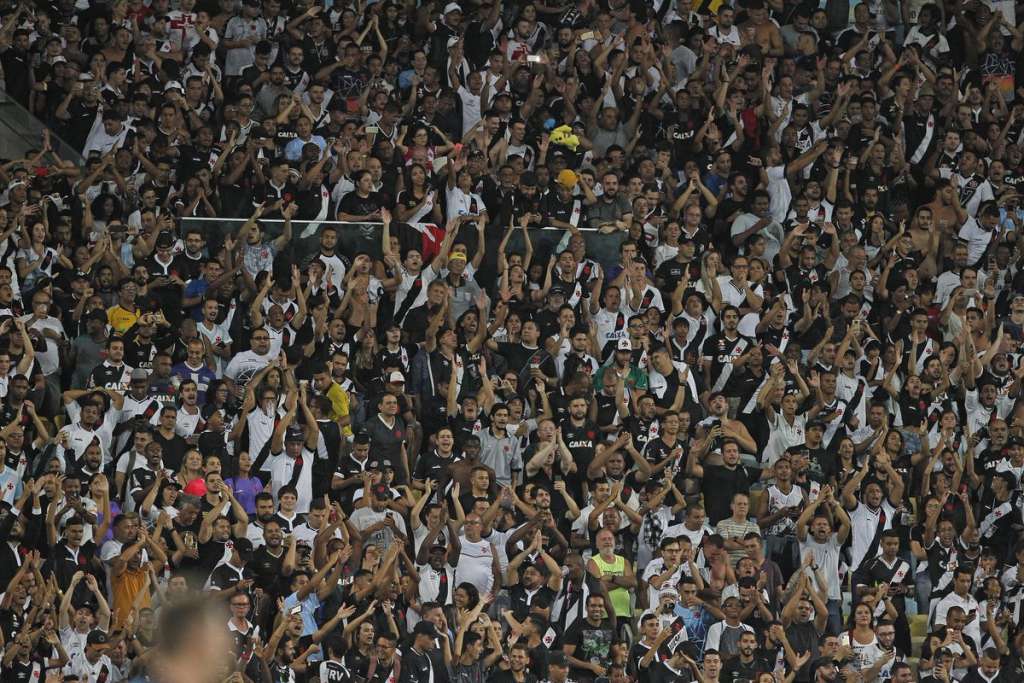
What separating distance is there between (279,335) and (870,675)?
262 inches

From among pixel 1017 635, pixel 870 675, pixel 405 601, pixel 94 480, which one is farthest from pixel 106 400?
pixel 1017 635

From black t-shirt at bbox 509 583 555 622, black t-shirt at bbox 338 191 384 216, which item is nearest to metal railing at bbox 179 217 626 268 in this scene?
black t-shirt at bbox 338 191 384 216

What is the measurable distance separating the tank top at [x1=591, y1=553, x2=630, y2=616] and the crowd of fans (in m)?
0.03

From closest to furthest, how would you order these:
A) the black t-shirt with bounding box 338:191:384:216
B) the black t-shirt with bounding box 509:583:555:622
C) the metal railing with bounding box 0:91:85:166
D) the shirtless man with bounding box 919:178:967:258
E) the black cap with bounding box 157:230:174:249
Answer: the black t-shirt with bounding box 509:583:555:622
the black cap with bounding box 157:230:174:249
the black t-shirt with bounding box 338:191:384:216
the metal railing with bounding box 0:91:85:166
the shirtless man with bounding box 919:178:967:258

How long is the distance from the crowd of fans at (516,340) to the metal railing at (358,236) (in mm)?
39

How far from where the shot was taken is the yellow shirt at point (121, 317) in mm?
20234

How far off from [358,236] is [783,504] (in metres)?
5.28

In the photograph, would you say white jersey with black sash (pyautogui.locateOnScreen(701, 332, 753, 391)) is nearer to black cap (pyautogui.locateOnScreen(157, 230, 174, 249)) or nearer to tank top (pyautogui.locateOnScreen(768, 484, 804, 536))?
tank top (pyautogui.locateOnScreen(768, 484, 804, 536))

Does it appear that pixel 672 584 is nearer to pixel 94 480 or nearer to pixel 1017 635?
pixel 1017 635

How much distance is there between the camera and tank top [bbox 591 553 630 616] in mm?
18375

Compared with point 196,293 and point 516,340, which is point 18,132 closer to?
point 196,293

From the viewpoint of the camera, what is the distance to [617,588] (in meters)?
18.5

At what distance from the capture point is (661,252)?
22047mm

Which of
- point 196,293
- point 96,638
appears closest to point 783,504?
point 196,293
